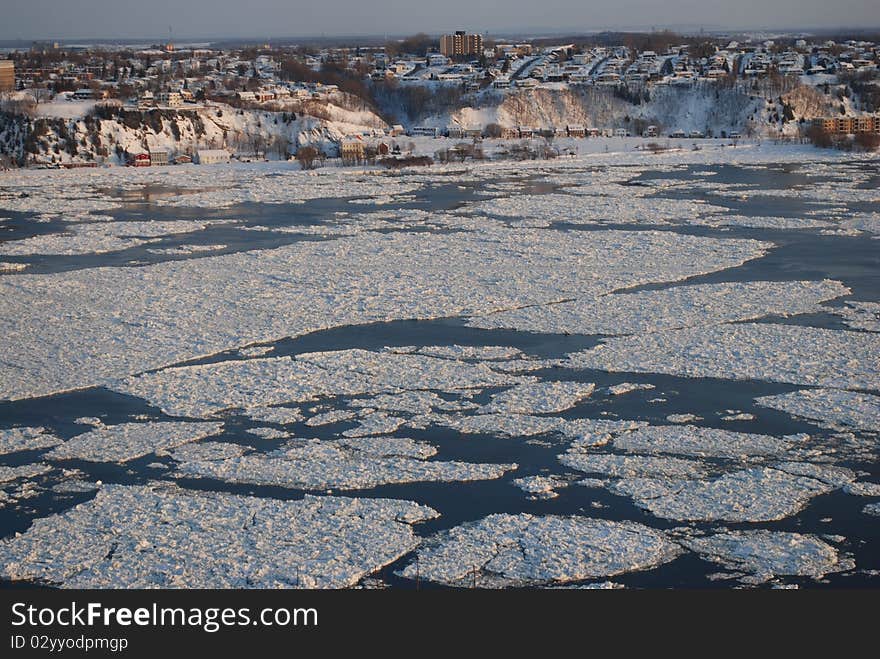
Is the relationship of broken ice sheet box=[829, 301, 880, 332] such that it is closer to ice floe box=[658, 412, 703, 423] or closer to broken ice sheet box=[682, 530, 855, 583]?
ice floe box=[658, 412, 703, 423]

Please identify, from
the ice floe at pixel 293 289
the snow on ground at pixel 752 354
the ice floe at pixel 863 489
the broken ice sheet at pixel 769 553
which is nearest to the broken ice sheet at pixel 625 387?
the snow on ground at pixel 752 354

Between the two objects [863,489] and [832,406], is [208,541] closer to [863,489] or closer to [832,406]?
[863,489]

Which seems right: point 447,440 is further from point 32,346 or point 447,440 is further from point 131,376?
point 32,346

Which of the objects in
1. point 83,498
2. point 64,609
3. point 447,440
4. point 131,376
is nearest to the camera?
point 64,609

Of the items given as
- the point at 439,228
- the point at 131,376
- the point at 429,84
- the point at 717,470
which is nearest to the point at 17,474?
the point at 131,376

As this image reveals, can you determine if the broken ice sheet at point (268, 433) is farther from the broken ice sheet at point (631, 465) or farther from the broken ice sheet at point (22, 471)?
the broken ice sheet at point (631, 465)

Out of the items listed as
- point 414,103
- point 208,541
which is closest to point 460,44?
point 414,103

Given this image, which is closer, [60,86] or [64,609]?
[64,609]
